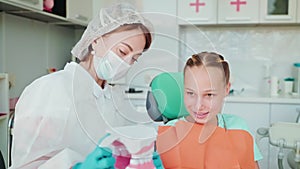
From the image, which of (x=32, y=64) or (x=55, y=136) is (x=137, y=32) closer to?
(x=55, y=136)

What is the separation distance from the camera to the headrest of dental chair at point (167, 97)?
3.63 ft

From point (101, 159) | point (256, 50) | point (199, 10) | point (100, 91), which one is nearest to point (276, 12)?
point (256, 50)

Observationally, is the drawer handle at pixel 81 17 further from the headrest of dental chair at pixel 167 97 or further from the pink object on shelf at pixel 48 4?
the headrest of dental chair at pixel 167 97

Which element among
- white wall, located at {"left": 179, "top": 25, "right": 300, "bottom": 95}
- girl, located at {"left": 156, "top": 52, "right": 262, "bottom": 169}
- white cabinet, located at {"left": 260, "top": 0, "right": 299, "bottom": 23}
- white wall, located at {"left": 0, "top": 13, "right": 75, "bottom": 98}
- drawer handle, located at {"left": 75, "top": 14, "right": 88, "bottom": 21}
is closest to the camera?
girl, located at {"left": 156, "top": 52, "right": 262, "bottom": 169}

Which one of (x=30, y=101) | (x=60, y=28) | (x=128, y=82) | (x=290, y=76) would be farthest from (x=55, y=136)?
(x=290, y=76)

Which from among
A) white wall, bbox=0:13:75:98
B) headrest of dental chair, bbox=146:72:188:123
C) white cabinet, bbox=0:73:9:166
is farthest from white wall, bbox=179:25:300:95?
headrest of dental chair, bbox=146:72:188:123

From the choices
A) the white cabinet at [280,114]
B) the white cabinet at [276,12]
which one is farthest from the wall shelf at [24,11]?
the white cabinet at [280,114]

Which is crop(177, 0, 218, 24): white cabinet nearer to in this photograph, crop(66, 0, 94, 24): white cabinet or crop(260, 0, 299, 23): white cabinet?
crop(260, 0, 299, 23): white cabinet

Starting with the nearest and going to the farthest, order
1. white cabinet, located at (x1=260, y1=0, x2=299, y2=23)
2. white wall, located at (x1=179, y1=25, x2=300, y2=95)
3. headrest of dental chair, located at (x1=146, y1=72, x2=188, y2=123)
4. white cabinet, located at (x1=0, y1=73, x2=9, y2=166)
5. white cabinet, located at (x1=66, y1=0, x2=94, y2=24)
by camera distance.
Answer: headrest of dental chair, located at (x1=146, y1=72, x2=188, y2=123)
white cabinet, located at (x1=0, y1=73, x2=9, y2=166)
white cabinet, located at (x1=66, y1=0, x2=94, y2=24)
white cabinet, located at (x1=260, y1=0, x2=299, y2=23)
white wall, located at (x1=179, y1=25, x2=300, y2=95)

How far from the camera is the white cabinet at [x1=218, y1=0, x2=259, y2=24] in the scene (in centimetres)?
298

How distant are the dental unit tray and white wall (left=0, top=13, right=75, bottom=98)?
1.65 meters

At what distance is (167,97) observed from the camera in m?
1.23

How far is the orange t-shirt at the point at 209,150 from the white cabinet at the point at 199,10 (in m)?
2.09

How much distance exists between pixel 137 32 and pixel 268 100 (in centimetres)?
223
